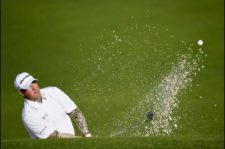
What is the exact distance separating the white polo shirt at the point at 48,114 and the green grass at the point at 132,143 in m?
1.18

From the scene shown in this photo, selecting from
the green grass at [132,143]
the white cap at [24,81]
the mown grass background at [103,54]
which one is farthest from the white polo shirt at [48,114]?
the mown grass background at [103,54]

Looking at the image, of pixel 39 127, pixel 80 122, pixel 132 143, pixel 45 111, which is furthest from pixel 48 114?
pixel 132 143

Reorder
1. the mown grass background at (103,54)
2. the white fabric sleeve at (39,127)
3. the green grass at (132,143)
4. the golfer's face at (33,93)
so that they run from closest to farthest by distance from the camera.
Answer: the green grass at (132,143)
the white fabric sleeve at (39,127)
the golfer's face at (33,93)
the mown grass background at (103,54)

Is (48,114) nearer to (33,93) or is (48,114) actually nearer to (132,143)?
(33,93)

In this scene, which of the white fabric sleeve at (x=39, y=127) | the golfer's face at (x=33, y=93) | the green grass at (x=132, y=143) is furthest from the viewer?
the golfer's face at (x=33, y=93)

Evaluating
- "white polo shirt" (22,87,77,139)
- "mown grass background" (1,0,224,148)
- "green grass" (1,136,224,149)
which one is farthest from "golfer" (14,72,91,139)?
"mown grass background" (1,0,224,148)

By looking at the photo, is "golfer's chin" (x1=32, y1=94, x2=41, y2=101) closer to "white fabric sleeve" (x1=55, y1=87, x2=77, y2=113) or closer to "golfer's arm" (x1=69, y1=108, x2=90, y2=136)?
"white fabric sleeve" (x1=55, y1=87, x2=77, y2=113)

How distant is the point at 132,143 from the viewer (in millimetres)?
7852

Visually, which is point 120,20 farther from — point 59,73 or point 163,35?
point 59,73

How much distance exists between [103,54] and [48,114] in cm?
519

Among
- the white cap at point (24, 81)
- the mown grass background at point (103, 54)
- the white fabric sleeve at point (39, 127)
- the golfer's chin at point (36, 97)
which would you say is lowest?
the white fabric sleeve at point (39, 127)

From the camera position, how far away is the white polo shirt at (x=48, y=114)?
9.41m

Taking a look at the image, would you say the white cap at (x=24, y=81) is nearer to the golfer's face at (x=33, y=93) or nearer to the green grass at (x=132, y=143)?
the golfer's face at (x=33, y=93)

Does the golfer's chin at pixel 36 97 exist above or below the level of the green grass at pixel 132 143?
above
